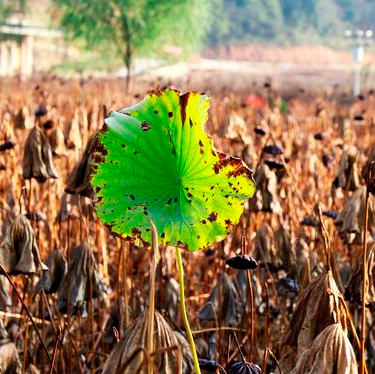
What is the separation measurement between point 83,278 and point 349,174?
697 millimetres

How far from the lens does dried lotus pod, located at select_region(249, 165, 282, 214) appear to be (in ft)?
5.80

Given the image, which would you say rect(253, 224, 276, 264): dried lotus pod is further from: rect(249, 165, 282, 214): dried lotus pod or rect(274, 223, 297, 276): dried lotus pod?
rect(249, 165, 282, 214): dried lotus pod

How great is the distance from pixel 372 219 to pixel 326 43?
4949 cm

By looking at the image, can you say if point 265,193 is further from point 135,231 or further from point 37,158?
point 135,231

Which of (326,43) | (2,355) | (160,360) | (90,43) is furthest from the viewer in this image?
(326,43)

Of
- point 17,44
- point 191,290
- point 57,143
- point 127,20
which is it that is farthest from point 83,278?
point 17,44

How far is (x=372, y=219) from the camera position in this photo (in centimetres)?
138

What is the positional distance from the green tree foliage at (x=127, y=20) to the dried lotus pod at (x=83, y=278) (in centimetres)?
1191

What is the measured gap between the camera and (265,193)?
177 centimetres

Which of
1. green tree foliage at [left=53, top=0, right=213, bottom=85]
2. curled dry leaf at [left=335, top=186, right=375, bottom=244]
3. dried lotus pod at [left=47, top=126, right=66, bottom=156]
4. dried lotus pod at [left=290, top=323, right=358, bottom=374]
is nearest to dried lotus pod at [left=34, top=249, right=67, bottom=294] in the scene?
curled dry leaf at [left=335, top=186, right=375, bottom=244]

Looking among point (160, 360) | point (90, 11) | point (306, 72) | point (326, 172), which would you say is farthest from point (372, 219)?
point (306, 72)

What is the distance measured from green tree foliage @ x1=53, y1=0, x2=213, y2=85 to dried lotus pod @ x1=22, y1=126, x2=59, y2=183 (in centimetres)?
1162

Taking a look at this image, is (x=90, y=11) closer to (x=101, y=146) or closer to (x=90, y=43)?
(x=90, y=43)

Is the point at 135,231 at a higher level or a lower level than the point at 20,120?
higher
